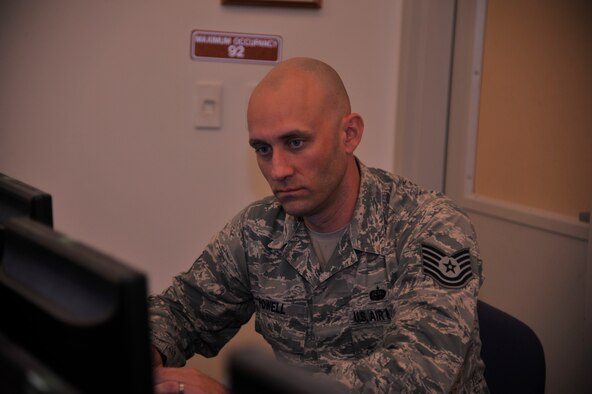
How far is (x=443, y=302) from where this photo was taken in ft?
4.06

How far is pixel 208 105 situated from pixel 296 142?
874 millimetres

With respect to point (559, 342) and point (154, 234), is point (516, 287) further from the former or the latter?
point (154, 234)

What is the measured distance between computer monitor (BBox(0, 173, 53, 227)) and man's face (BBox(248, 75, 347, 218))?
74 cm

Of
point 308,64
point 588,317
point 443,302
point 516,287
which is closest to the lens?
point 443,302

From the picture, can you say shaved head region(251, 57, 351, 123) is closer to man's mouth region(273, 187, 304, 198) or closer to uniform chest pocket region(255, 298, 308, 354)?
man's mouth region(273, 187, 304, 198)

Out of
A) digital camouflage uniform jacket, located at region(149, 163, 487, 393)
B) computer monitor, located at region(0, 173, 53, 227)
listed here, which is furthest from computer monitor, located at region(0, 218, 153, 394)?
digital camouflage uniform jacket, located at region(149, 163, 487, 393)

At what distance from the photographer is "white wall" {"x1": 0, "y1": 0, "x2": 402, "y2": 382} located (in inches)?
85.0

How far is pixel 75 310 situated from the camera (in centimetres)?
50

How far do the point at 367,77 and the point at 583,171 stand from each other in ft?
2.53

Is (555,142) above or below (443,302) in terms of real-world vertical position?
above

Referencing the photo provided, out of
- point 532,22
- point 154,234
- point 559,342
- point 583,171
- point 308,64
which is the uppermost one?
point 532,22

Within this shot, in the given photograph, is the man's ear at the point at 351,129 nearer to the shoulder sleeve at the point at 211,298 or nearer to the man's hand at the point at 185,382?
the shoulder sleeve at the point at 211,298

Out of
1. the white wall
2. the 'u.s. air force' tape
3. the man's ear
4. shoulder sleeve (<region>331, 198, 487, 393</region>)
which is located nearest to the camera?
shoulder sleeve (<region>331, 198, 487, 393</region>)

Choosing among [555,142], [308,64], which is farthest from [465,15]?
[308,64]
